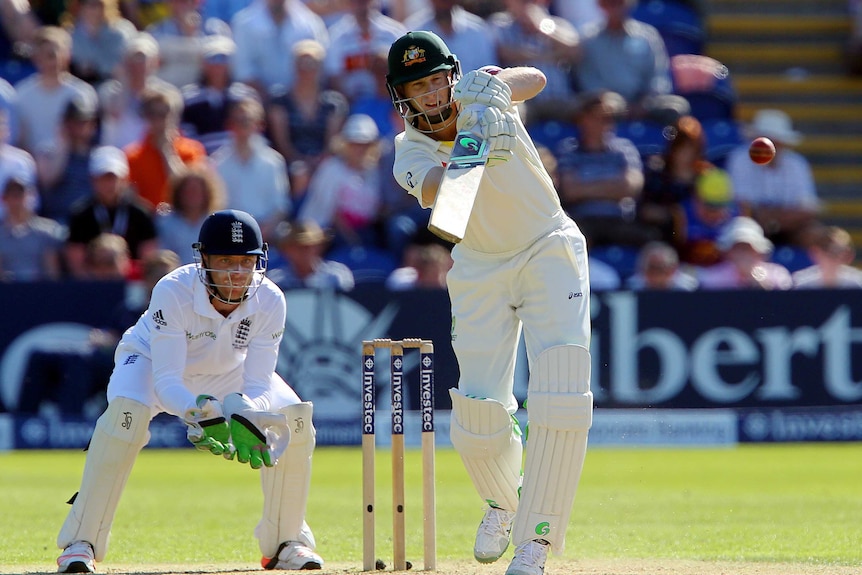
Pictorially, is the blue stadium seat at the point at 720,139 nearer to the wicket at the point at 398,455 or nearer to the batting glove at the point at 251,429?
the wicket at the point at 398,455

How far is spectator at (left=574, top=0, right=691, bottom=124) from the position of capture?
11.6 metres

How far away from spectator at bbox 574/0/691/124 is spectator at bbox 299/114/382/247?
221 centimetres

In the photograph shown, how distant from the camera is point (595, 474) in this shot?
342 inches

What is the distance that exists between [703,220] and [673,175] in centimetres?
43

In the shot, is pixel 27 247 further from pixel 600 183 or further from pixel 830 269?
pixel 830 269

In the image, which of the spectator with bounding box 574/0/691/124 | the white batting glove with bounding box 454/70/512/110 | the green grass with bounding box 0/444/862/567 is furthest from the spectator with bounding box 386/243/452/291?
the white batting glove with bounding box 454/70/512/110

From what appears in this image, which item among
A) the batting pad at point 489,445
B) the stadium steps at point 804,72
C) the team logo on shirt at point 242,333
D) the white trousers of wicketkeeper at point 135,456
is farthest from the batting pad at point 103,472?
the stadium steps at point 804,72

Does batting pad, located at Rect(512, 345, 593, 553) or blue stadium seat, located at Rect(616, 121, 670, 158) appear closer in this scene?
batting pad, located at Rect(512, 345, 593, 553)

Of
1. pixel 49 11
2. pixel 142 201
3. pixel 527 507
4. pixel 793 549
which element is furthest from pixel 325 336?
pixel 527 507

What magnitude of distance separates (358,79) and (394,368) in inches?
272

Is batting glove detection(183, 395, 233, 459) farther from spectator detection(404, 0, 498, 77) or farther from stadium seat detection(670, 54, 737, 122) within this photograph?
stadium seat detection(670, 54, 737, 122)

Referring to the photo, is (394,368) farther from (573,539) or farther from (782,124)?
(782,124)

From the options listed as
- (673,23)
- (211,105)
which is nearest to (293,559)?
(211,105)

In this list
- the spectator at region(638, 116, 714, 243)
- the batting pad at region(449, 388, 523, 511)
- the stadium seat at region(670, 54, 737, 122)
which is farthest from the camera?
the stadium seat at region(670, 54, 737, 122)
